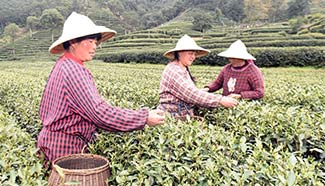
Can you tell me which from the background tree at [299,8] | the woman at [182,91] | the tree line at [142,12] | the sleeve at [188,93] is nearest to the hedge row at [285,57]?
the woman at [182,91]

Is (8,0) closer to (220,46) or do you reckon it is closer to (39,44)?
(39,44)

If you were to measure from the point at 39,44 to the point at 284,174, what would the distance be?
57725 millimetres

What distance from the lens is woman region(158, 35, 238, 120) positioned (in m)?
3.28

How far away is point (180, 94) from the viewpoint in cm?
346

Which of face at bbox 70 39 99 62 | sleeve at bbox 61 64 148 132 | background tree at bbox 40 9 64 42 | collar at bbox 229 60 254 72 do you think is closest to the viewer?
sleeve at bbox 61 64 148 132

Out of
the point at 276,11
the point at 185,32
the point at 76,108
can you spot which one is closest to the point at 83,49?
the point at 76,108

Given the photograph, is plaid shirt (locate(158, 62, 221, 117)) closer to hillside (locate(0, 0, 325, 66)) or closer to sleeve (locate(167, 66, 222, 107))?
sleeve (locate(167, 66, 222, 107))

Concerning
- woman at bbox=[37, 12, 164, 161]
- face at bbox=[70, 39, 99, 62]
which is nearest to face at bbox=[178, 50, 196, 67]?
woman at bbox=[37, 12, 164, 161]

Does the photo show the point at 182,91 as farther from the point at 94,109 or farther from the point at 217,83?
the point at 217,83

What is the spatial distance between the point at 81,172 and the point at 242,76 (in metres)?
2.91

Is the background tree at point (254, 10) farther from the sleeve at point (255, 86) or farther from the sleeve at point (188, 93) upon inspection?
the sleeve at point (188, 93)

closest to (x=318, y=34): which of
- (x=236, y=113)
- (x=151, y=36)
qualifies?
(x=151, y=36)

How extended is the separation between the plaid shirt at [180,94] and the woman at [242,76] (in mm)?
884

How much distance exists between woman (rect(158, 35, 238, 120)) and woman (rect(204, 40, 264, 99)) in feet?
2.72
